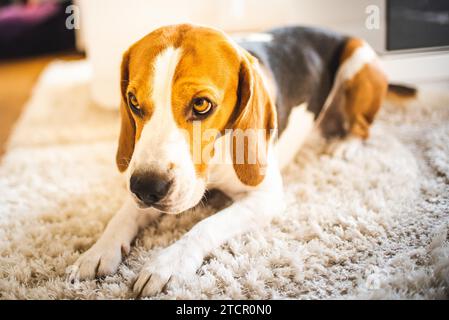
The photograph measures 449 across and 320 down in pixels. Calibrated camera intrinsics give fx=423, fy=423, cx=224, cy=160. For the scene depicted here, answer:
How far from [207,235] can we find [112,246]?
353 mm

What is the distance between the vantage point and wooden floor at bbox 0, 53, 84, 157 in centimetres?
330

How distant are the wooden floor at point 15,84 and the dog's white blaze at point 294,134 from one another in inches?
71.0

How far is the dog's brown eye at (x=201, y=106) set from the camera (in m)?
1.45

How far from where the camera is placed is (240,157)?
1707mm

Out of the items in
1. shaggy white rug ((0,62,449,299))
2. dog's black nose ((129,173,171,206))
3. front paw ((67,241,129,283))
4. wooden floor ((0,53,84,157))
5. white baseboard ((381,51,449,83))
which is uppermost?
white baseboard ((381,51,449,83))

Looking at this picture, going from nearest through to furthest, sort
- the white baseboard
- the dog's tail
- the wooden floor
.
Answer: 1. the white baseboard
2. the dog's tail
3. the wooden floor

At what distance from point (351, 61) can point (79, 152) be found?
5.65 feet

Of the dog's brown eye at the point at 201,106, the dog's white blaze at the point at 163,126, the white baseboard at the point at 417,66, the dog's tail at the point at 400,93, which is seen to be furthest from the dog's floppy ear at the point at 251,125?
the dog's tail at the point at 400,93

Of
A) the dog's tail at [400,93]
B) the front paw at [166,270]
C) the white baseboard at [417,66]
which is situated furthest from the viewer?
the dog's tail at [400,93]

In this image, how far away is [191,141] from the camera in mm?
1460

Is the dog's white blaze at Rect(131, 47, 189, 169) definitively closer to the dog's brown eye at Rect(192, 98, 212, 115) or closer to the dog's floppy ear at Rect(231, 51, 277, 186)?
the dog's brown eye at Rect(192, 98, 212, 115)

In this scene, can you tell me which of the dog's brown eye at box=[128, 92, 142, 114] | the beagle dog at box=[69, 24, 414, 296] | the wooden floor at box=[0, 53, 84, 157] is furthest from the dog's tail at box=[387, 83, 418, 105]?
the wooden floor at box=[0, 53, 84, 157]

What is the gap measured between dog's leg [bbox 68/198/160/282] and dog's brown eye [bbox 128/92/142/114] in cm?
42

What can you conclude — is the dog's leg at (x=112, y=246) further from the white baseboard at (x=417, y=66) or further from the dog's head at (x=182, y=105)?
the white baseboard at (x=417, y=66)
